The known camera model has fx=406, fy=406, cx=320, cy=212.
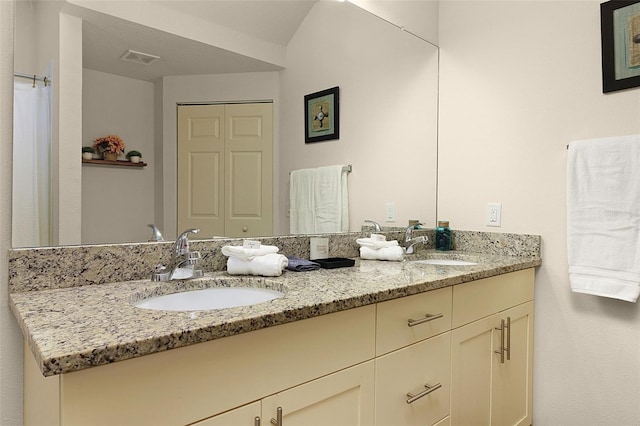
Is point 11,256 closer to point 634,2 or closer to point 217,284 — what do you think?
point 217,284

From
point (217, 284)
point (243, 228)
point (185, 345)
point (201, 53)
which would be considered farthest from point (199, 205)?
point (185, 345)

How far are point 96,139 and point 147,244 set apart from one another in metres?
0.33

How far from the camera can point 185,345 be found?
720mm

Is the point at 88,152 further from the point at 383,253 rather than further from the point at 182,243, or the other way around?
the point at 383,253

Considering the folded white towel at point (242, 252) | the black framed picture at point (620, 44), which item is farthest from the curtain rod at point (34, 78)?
the black framed picture at point (620, 44)

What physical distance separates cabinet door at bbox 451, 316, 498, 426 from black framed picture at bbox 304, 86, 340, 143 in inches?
37.3

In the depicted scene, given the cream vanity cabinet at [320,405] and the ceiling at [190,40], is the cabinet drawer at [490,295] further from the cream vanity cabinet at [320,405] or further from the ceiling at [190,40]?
the ceiling at [190,40]

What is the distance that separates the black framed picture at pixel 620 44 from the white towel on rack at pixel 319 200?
1.13 metres

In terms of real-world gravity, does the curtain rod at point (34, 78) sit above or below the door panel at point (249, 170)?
above

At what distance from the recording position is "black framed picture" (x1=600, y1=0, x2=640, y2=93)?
1.55 metres

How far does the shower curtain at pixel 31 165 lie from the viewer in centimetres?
105

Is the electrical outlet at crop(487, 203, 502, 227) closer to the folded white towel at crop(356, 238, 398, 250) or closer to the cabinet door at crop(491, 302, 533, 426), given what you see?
the cabinet door at crop(491, 302, 533, 426)

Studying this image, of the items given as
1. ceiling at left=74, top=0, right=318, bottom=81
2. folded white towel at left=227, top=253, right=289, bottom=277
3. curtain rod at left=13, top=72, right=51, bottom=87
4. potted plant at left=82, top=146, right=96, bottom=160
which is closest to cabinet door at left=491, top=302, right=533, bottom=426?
folded white towel at left=227, top=253, right=289, bottom=277

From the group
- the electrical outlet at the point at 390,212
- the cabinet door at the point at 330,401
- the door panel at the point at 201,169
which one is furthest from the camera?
the electrical outlet at the point at 390,212
